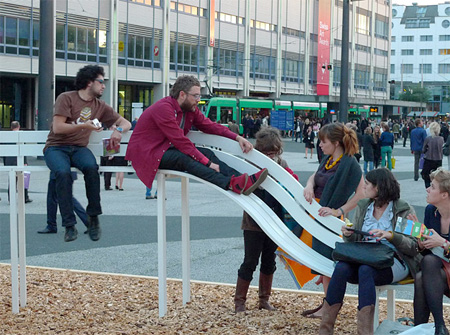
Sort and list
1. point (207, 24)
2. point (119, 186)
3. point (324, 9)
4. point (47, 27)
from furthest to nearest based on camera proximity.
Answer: point (324, 9) → point (207, 24) → point (47, 27) → point (119, 186)

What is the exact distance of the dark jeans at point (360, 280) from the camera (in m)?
5.04

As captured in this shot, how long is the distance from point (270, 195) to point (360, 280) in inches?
59.4

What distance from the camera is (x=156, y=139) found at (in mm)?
5871

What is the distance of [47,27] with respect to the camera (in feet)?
62.1

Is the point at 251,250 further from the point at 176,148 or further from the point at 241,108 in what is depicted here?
the point at 241,108

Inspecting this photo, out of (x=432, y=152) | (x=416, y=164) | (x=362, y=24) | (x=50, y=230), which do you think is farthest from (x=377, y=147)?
(x=362, y=24)

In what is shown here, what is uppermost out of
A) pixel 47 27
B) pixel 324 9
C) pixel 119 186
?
pixel 324 9

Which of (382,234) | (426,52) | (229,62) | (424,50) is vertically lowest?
(382,234)

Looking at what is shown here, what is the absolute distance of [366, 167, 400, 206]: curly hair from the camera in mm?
5219

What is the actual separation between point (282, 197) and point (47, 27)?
14632 mm

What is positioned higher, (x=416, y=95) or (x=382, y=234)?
(x=416, y=95)

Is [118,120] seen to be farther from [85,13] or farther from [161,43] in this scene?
[161,43]

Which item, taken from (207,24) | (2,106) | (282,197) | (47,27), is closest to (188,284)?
(282,197)

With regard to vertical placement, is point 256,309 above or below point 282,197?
below
